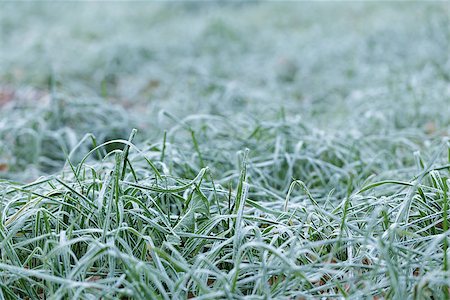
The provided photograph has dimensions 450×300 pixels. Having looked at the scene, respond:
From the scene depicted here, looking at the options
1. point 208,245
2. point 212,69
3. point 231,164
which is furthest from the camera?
point 212,69

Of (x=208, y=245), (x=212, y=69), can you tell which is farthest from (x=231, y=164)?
(x=212, y=69)

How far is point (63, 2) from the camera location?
9.30 m

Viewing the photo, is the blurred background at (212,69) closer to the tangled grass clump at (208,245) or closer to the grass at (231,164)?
the grass at (231,164)

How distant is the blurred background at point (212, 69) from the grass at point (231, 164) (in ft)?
0.08

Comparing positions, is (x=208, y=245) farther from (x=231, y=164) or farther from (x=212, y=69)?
(x=212, y=69)

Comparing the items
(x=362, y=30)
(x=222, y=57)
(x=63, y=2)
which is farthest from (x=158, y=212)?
(x=63, y=2)

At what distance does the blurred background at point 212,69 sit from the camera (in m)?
3.29

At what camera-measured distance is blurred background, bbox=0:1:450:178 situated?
10.8ft

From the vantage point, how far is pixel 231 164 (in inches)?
97.1

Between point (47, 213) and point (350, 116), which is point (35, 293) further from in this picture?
point (350, 116)

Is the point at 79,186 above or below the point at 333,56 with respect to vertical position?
above

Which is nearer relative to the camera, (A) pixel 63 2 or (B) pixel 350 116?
(B) pixel 350 116

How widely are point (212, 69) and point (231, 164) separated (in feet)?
9.98

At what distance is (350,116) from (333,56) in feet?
7.32
